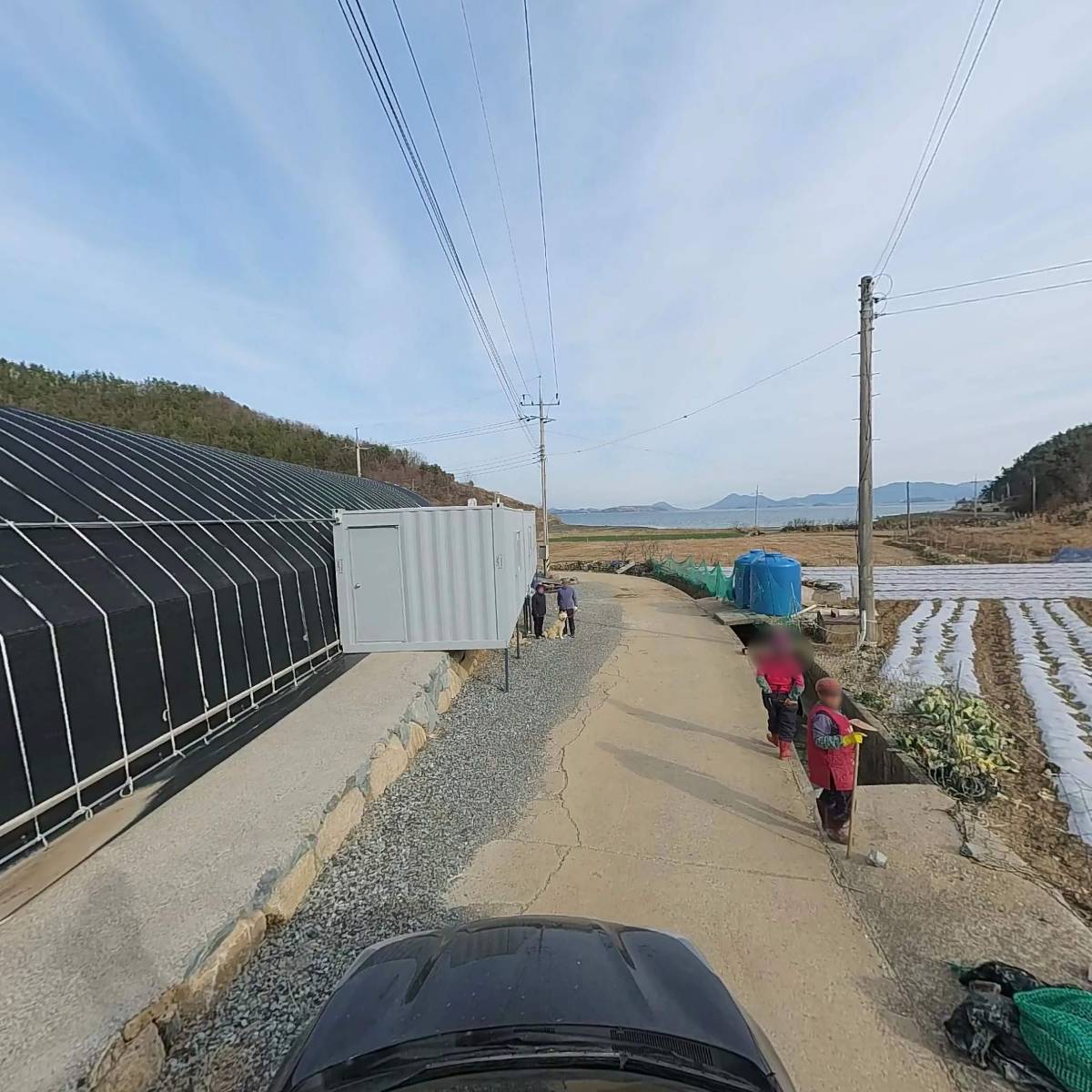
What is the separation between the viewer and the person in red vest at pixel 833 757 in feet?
16.1

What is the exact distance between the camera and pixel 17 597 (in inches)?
164

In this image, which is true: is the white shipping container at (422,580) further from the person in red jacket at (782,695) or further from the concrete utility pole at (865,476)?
the concrete utility pole at (865,476)

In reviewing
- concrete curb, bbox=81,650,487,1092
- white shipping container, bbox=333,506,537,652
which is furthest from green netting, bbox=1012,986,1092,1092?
white shipping container, bbox=333,506,537,652

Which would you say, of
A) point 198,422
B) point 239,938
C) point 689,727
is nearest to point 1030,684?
point 689,727

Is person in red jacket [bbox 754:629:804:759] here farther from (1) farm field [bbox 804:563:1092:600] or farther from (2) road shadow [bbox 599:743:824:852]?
(1) farm field [bbox 804:563:1092:600]

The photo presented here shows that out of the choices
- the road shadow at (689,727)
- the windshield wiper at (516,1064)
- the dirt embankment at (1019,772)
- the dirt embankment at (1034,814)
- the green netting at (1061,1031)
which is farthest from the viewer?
the road shadow at (689,727)

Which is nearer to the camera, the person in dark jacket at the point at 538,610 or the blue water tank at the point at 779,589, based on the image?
the person in dark jacket at the point at 538,610

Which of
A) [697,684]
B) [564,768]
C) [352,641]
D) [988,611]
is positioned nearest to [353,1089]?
[564,768]

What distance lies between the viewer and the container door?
28.2ft

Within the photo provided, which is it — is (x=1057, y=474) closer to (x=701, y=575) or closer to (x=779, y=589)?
(x=701, y=575)

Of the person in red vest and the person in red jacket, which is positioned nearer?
the person in red vest

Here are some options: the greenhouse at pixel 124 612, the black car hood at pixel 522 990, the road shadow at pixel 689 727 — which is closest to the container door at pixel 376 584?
the greenhouse at pixel 124 612

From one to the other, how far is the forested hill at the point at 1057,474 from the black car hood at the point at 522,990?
64.5 m

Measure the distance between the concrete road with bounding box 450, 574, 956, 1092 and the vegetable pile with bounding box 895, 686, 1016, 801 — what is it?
154 centimetres
